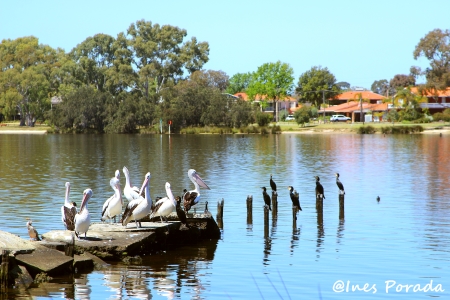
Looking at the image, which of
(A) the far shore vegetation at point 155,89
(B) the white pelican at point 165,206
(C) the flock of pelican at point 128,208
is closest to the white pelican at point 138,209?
(C) the flock of pelican at point 128,208

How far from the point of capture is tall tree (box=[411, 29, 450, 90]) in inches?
4400

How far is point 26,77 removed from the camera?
391 feet

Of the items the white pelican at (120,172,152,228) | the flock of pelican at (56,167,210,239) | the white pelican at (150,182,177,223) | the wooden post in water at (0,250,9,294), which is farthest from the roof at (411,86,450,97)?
the wooden post in water at (0,250,9,294)

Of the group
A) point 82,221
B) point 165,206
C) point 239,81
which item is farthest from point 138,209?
point 239,81

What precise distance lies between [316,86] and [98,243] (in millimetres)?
126707

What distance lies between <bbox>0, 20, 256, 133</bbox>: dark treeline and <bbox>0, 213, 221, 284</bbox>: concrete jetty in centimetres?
8810

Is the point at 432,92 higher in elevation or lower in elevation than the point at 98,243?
higher

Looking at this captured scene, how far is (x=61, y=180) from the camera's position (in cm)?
3753

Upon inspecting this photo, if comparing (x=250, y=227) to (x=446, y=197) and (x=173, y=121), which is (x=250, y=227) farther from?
(x=173, y=121)

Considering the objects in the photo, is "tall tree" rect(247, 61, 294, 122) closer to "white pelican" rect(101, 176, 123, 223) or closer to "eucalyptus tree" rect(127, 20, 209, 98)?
"eucalyptus tree" rect(127, 20, 209, 98)

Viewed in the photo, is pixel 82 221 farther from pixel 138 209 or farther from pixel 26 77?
pixel 26 77

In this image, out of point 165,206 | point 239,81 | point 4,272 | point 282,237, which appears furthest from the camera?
point 239,81

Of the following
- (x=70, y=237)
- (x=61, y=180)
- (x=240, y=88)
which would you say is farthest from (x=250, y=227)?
(x=240, y=88)

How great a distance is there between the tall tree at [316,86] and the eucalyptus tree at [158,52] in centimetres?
2477
